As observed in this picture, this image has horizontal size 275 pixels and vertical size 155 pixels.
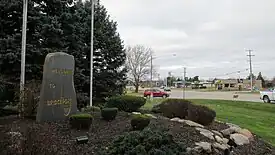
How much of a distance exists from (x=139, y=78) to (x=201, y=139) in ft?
162

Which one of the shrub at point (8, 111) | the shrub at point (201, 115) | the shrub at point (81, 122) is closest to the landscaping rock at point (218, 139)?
the shrub at point (201, 115)

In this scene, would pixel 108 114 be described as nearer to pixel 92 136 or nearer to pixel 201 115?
pixel 92 136

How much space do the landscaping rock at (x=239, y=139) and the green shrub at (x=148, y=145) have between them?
3.28 m

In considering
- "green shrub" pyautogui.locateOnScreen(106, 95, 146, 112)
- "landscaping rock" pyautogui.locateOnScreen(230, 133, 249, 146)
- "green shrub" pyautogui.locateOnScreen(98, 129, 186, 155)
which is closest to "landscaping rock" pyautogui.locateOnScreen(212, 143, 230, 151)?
"landscaping rock" pyautogui.locateOnScreen(230, 133, 249, 146)

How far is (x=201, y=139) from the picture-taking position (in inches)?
269

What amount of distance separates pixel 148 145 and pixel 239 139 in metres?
3.99

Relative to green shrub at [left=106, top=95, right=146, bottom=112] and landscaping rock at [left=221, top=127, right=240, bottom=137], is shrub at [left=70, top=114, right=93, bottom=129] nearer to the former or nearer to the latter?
green shrub at [left=106, top=95, right=146, bottom=112]

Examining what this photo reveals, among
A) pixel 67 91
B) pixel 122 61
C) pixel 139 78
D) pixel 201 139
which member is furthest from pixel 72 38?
pixel 139 78

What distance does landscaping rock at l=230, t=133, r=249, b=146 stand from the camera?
7.43m

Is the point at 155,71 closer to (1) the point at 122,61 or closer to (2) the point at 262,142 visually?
(1) the point at 122,61

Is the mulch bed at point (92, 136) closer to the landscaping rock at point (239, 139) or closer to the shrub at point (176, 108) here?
the landscaping rock at point (239, 139)

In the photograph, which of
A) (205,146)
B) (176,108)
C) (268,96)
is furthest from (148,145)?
(268,96)

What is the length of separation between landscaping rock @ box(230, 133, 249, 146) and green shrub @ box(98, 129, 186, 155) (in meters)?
3.28

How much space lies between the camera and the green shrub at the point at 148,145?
4.45 meters
